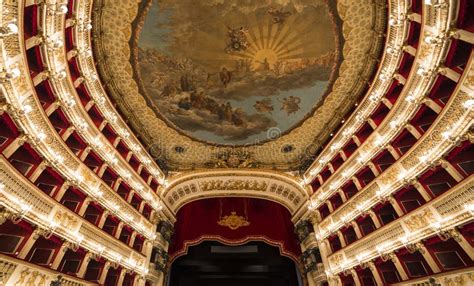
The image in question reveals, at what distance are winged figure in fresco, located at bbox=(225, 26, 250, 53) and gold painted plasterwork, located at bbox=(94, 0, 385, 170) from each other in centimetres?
548

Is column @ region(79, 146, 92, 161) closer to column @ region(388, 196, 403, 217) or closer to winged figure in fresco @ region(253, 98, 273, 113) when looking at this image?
winged figure in fresco @ region(253, 98, 273, 113)

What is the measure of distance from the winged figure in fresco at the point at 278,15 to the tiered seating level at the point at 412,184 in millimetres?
6178

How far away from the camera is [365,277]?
12711 millimetres

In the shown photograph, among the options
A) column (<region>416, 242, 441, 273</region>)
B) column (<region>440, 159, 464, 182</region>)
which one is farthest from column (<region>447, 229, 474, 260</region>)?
column (<region>440, 159, 464, 182</region>)

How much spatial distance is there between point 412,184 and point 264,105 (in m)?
10.8

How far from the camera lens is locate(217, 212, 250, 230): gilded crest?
20578mm

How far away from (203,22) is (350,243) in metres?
16.0

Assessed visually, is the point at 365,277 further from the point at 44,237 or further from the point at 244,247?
the point at 44,237

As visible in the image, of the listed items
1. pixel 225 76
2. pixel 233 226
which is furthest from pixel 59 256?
pixel 225 76

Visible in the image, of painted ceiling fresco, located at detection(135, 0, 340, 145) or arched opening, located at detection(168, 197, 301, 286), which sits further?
arched opening, located at detection(168, 197, 301, 286)

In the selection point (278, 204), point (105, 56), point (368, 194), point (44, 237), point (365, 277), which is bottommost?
point (365, 277)

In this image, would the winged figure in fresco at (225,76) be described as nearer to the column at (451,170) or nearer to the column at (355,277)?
the column at (451,170)

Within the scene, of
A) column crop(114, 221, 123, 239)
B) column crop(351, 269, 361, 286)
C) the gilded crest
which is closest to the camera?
column crop(351, 269, 361, 286)

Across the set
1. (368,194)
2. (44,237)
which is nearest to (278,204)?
(368,194)
